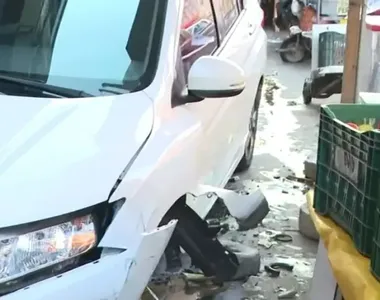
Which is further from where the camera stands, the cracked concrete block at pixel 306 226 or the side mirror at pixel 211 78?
the cracked concrete block at pixel 306 226

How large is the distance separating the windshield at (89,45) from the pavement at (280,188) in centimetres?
133

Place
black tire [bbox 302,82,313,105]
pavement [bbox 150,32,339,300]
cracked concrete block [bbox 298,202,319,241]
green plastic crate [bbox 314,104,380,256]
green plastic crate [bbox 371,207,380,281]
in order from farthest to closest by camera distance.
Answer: black tire [bbox 302,82,313,105] < cracked concrete block [bbox 298,202,319,241] < pavement [bbox 150,32,339,300] < green plastic crate [bbox 314,104,380,256] < green plastic crate [bbox 371,207,380,281]

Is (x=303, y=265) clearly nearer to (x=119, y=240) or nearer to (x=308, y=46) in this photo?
(x=119, y=240)

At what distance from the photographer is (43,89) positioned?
2.80 m

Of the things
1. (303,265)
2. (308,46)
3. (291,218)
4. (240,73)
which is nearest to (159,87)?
(240,73)

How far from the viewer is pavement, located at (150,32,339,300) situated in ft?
12.9

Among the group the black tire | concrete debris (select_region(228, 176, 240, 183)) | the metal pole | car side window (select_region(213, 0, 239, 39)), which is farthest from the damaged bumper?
the black tire

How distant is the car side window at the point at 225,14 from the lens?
412 cm

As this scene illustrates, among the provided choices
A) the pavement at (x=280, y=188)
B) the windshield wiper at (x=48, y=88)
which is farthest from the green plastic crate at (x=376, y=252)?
the pavement at (x=280, y=188)

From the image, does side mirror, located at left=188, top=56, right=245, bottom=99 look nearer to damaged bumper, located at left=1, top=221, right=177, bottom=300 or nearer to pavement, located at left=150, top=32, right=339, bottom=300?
damaged bumper, located at left=1, top=221, right=177, bottom=300

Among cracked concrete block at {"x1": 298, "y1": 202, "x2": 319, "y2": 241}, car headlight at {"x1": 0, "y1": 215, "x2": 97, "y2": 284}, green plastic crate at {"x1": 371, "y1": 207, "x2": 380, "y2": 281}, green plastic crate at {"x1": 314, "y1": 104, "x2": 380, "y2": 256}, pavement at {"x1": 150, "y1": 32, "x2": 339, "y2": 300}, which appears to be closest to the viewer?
car headlight at {"x1": 0, "y1": 215, "x2": 97, "y2": 284}

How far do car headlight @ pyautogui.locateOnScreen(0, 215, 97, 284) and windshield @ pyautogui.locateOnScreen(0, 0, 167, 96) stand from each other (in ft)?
2.21

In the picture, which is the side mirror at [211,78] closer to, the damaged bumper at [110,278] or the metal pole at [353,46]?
the damaged bumper at [110,278]

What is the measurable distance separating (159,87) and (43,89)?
1.50 feet
